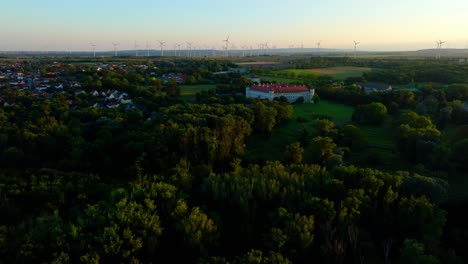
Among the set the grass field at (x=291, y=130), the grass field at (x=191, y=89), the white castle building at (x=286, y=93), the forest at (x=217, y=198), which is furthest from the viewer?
the grass field at (x=191, y=89)

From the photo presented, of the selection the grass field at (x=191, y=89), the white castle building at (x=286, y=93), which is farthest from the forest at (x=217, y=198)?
the grass field at (x=191, y=89)

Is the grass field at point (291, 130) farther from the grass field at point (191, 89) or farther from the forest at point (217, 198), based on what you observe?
the grass field at point (191, 89)

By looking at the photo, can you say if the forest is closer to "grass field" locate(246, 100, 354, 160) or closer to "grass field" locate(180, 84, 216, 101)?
"grass field" locate(246, 100, 354, 160)

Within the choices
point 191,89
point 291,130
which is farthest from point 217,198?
point 191,89

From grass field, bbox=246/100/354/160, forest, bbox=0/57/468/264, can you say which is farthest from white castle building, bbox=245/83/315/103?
forest, bbox=0/57/468/264

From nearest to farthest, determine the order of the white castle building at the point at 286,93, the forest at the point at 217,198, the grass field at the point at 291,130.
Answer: the forest at the point at 217,198 < the grass field at the point at 291,130 < the white castle building at the point at 286,93

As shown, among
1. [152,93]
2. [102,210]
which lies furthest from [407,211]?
[152,93]
